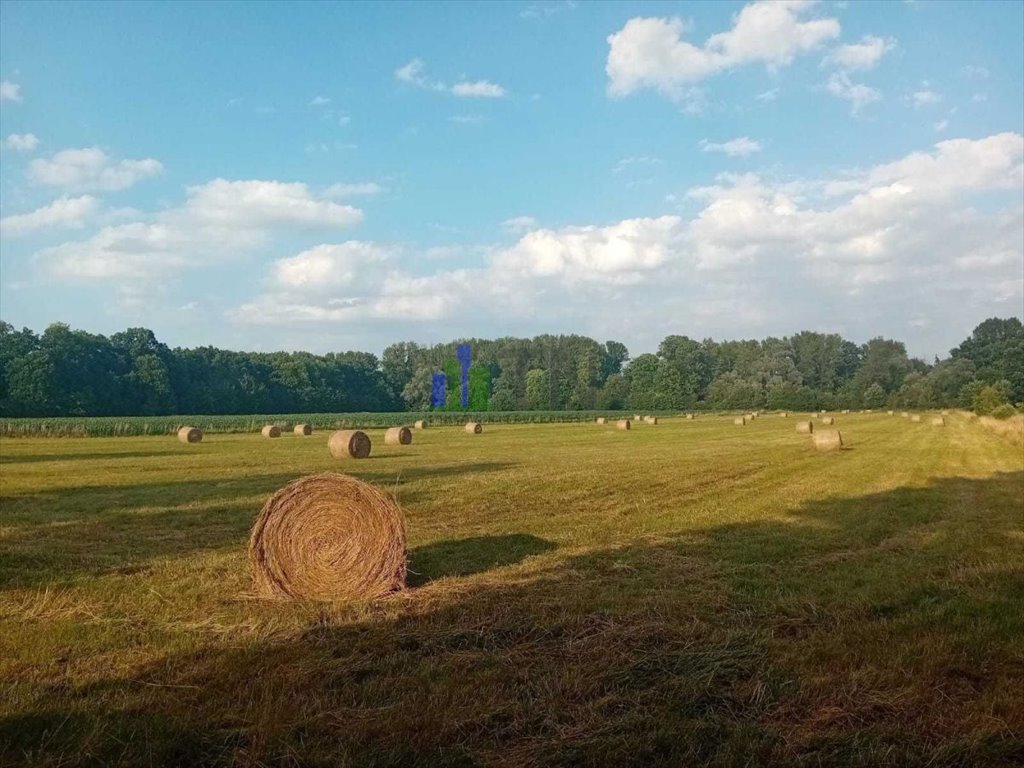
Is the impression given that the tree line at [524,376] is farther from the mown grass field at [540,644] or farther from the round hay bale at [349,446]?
the mown grass field at [540,644]

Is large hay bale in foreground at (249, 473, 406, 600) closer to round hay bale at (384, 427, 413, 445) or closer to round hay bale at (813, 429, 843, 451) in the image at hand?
round hay bale at (813, 429, 843, 451)

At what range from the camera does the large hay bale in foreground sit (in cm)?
889

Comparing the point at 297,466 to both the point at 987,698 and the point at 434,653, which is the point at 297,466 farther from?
the point at 987,698

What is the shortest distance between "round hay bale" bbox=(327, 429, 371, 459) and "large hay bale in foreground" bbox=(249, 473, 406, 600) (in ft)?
63.9

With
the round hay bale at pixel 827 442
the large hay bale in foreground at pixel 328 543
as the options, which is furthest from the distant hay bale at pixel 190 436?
the large hay bale in foreground at pixel 328 543

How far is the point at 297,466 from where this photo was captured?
23953 mm

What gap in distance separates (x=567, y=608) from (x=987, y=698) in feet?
11.8

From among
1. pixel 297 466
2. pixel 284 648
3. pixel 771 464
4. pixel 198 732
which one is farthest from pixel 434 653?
pixel 771 464

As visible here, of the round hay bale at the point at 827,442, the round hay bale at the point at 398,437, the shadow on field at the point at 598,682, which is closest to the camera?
the shadow on field at the point at 598,682

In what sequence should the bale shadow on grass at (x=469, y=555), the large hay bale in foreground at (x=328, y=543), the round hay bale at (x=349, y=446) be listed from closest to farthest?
1. the large hay bale in foreground at (x=328, y=543)
2. the bale shadow on grass at (x=469, y=555)
3. the round hay bale at (x=349, y=446)

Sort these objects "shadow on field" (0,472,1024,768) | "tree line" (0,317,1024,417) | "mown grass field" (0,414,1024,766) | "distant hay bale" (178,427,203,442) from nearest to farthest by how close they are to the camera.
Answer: "shadow on field" (0,472,1024,768) → "mown grass field" (0,414,1024,766) → "distant hay bale" (178,427,203,442) → "tree line" (0,317,1024,417)

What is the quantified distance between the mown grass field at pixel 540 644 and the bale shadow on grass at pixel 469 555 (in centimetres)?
8

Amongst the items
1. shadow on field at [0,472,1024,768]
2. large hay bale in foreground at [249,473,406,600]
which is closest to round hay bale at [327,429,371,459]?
large hay bale in foreground at [249,473,406,600]

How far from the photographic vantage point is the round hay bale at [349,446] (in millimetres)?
28797
